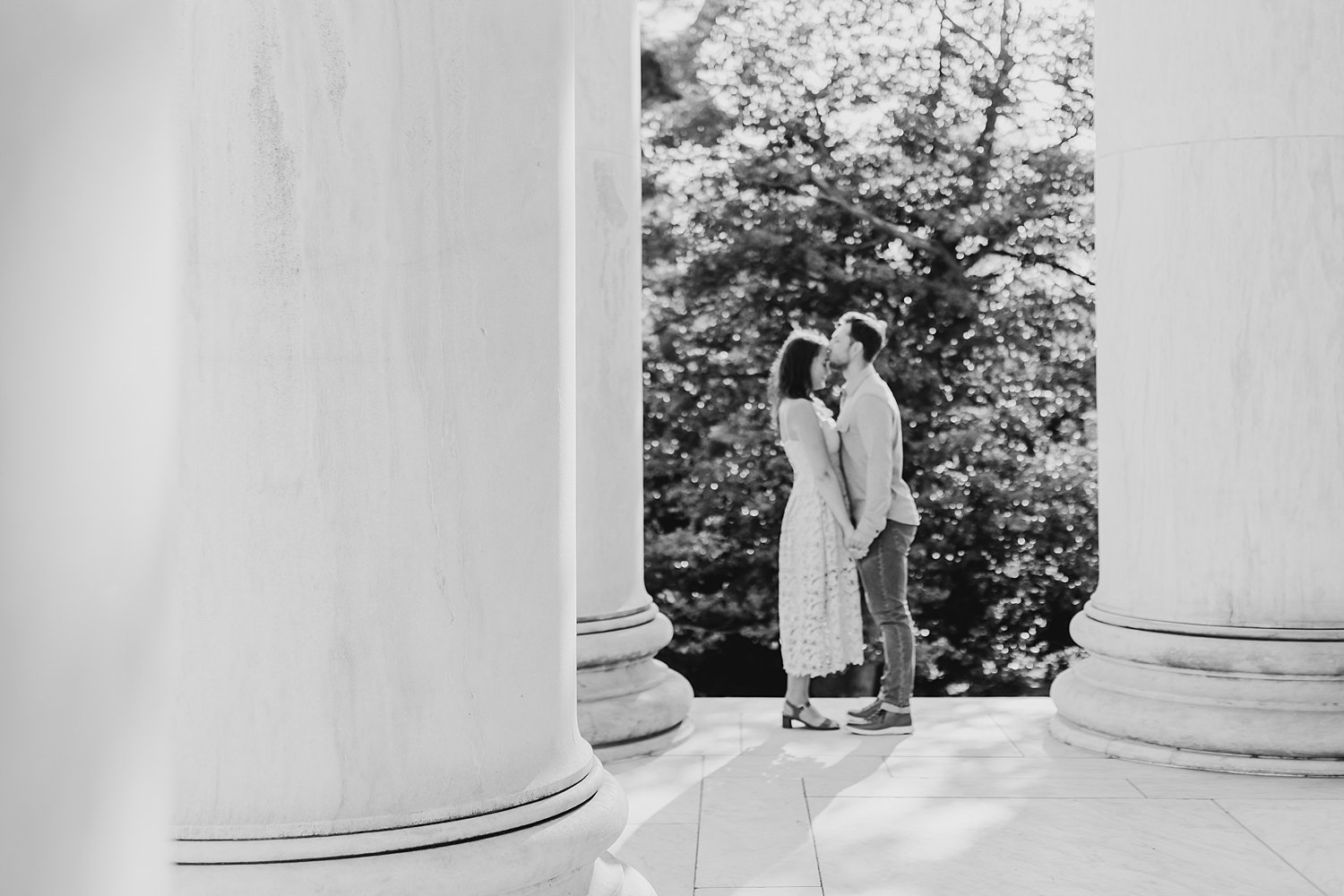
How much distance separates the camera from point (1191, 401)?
133 ft

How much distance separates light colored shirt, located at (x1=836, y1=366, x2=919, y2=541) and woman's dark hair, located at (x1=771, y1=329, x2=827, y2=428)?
156 cm

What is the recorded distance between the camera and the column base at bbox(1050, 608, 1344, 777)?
38781 millimetres

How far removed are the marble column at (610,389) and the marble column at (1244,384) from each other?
15.0m

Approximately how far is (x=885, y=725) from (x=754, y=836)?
1292cm

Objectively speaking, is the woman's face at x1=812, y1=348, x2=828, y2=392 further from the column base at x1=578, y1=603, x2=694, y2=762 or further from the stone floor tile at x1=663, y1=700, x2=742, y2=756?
the stone floor tile at x1=663, y1=700, x2=742, y2=756

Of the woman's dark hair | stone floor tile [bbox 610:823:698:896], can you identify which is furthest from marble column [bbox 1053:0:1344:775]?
stone floor tile [bbox 610:823:698:896]

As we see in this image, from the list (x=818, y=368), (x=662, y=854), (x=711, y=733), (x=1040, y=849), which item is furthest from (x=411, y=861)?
(x=818, y=368)

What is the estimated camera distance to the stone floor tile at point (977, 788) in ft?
122

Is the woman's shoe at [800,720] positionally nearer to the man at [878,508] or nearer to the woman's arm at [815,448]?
the man at [878,508]

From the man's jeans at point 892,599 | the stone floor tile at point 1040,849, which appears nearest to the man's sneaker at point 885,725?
the man's jeans at point 892,599

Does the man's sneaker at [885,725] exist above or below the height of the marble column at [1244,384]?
below

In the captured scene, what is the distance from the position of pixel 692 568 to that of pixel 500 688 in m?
82.9

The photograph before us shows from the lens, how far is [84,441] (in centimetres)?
690

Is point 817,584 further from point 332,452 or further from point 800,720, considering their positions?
point 332,452
